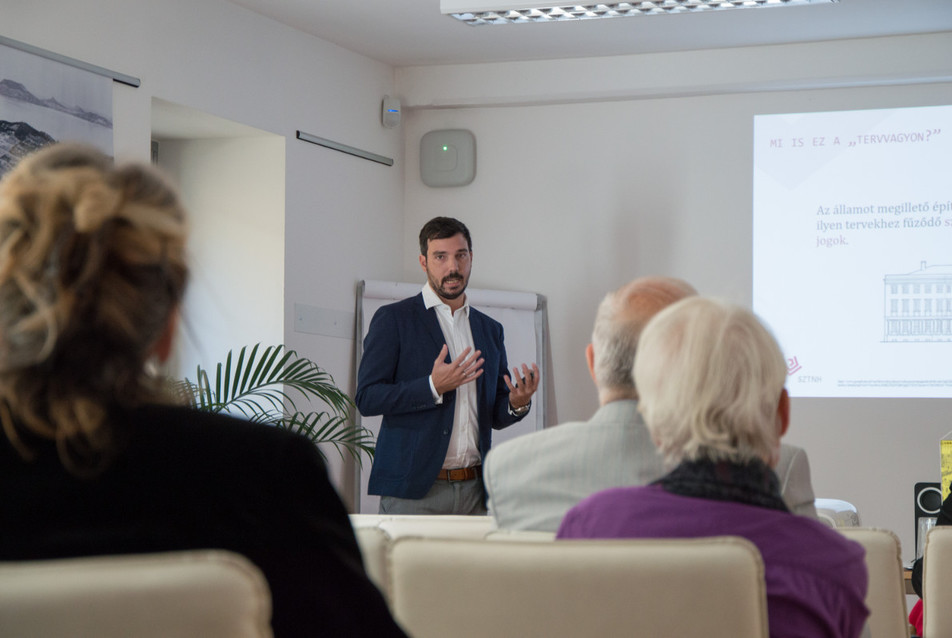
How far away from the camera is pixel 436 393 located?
3779mm

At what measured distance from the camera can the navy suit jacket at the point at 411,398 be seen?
3822 millimetres

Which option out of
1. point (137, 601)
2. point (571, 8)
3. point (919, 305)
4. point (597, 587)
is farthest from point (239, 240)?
point (137, 601)

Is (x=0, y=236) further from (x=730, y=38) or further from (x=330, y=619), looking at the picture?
(x=730, y=38)

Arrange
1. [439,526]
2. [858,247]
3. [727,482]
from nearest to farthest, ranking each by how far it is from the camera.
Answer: [727,482] < [439,526] < [858,247]

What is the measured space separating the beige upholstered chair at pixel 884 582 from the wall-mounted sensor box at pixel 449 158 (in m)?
4.95

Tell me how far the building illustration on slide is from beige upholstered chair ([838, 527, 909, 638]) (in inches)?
169

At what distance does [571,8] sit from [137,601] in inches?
174

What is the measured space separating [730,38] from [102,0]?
3.16 meters

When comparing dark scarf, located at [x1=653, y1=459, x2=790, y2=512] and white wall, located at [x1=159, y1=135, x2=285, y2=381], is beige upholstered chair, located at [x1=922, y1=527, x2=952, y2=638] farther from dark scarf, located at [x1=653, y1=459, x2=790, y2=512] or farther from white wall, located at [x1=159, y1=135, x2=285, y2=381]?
white wall, located at [x1=159, y1=135, x2=285, y2=381]

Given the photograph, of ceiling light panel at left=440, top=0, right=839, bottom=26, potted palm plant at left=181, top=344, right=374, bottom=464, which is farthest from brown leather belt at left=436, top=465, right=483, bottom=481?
ceiling light panel at left=440, top=0, right=839, bottom=26

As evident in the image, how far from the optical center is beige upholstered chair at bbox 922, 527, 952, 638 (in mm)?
1727

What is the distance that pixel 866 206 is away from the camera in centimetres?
581

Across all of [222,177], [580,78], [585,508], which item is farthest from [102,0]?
[585,508]

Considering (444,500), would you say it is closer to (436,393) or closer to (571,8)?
(436,393)
